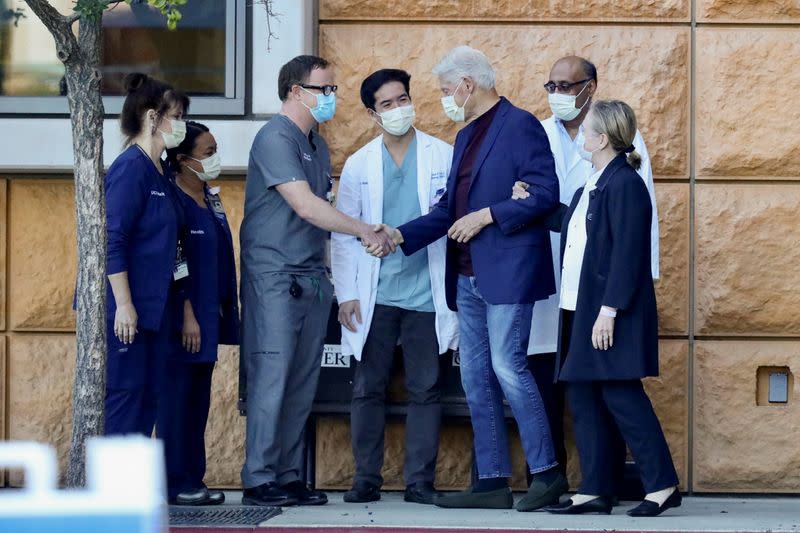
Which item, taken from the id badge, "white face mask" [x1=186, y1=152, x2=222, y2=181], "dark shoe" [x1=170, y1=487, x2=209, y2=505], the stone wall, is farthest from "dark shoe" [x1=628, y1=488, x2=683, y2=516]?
"white face mask" [x1=186, y1=152, x2=222, y2=181]

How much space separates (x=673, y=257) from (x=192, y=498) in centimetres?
250

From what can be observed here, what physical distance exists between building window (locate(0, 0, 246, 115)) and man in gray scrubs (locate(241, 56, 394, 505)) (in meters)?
0.78

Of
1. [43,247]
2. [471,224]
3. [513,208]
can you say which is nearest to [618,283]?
[513,208]

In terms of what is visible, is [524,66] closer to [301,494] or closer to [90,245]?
[301,494]

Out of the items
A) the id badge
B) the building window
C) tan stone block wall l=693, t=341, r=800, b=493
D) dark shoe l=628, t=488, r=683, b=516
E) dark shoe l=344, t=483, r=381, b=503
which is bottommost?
dark shoe l=344, t=483, r=381, b=503

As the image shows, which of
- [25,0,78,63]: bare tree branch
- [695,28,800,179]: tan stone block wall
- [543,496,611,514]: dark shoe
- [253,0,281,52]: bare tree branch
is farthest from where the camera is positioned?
[695,28,800,179]: tan stone block wall

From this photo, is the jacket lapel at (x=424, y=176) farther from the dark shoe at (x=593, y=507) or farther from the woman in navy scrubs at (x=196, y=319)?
the dark shoe at (x=593, y=507)

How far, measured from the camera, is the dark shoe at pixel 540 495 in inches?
219

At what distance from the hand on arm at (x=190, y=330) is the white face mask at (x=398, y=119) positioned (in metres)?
1.17

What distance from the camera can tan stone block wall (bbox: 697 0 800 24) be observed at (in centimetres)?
644

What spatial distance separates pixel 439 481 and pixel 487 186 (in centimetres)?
164

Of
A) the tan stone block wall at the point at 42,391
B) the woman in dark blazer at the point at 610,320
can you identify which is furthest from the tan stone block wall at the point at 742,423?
the tan stone block wall at the point at 42,391

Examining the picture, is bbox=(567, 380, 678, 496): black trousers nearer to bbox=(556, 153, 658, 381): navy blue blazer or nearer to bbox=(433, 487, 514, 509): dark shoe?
bbox=(556, 153, 658, 381): navy blue blazer

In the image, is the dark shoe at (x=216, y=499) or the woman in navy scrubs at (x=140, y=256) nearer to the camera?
the woman in navy scrubs at (x=140, y=256)
